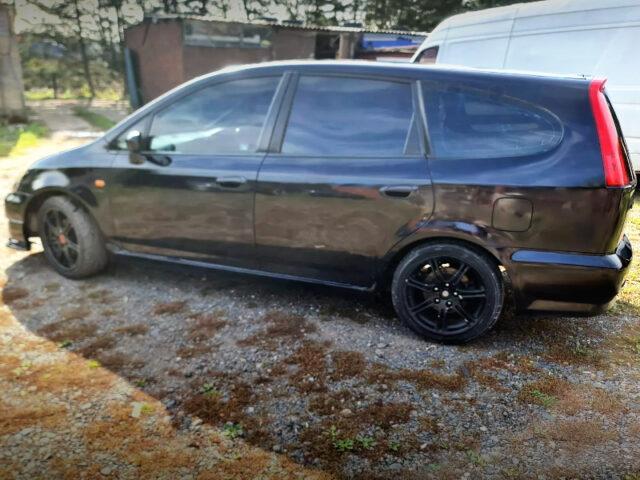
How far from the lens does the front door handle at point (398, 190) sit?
109 inches

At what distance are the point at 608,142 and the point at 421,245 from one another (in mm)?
1129

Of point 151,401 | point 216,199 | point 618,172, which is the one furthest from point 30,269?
point 618,172

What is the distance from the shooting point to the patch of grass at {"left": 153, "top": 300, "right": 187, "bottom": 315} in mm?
3332

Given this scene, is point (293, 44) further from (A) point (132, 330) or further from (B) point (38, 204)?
(A) point (132, 330)

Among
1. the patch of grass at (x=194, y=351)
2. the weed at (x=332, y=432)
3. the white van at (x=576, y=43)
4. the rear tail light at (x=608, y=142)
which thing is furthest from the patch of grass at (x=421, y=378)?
the white van at (x=576, y=43)

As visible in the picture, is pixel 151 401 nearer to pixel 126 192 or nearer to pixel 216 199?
pixel 216 199

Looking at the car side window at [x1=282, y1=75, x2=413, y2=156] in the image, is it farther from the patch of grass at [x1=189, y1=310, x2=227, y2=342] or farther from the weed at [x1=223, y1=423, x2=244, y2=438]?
the weed at [x1=223, y1=423, x2=244, y2=438]

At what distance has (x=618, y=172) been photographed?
2.47m

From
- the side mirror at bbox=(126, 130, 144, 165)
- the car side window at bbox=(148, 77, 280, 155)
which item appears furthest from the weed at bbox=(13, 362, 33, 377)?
the car side window at bbox=(148, 77, 280, 155)

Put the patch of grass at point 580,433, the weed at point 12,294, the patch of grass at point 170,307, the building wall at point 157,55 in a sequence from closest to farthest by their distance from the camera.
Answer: the patch of grass at point 580,433 < the patch of grass at point 170,307 < the weed at point 12,294 < the building wall at point 157,55

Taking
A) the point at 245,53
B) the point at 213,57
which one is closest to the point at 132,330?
the point at 213,57

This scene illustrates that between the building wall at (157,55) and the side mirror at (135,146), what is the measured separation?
14.5 meters

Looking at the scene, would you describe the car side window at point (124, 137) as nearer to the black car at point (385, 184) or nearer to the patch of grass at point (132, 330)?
the black car at point (385, 184)

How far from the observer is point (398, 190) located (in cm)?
278
